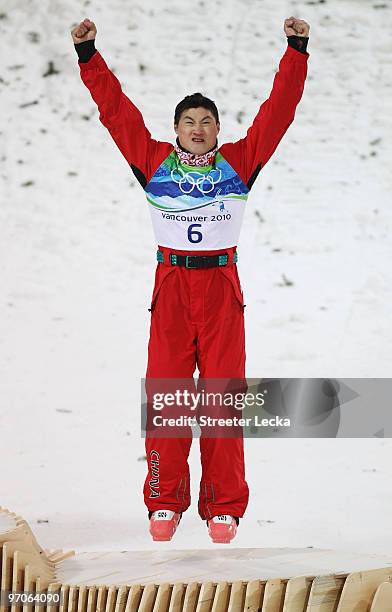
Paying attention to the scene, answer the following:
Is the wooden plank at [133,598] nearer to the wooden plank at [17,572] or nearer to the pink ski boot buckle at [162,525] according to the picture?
the wooden plank at [17,572]

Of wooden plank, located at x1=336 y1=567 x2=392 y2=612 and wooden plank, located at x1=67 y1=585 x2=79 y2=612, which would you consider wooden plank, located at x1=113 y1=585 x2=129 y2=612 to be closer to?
wooden plank, located at x1=67 y1=585 x2=79 y2=612

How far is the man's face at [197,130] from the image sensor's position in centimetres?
209

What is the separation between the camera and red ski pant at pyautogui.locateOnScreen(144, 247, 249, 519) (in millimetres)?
2082

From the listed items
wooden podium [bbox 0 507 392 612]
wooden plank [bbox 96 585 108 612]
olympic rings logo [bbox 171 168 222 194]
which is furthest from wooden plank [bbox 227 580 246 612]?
olympic rings logo [bbox 171 168 222 194]

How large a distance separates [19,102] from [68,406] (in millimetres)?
1741

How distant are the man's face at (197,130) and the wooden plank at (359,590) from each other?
38.5 inches

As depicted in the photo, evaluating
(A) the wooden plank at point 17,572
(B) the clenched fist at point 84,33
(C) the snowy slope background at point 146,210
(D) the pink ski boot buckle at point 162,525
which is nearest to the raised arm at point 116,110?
(B) the clenched fist at point 84,33

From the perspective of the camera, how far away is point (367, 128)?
443 cm

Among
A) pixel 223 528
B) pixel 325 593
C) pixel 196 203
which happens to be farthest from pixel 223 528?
pixel 196 203

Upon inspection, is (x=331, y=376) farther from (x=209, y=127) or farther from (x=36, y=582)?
(x=36, y=582)

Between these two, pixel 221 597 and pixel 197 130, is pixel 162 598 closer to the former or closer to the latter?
pixel 221 597

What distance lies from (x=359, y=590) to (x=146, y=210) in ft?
9.37

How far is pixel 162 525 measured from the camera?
6.95ft

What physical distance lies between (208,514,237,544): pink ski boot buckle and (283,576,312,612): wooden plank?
1.87 ft
